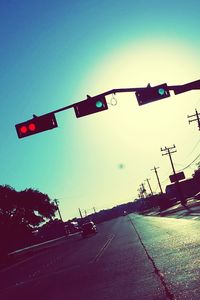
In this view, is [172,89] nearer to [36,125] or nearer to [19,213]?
[36,125]

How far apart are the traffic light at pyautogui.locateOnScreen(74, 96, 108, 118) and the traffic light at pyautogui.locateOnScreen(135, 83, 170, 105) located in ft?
3.58

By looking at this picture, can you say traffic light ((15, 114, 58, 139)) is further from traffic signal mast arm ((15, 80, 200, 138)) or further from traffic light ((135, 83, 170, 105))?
traffic light ((135, 83, 170, 105))

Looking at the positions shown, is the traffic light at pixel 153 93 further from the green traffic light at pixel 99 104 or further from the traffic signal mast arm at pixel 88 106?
the green traffic light at pixel 99 104

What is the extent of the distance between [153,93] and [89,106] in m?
1.85

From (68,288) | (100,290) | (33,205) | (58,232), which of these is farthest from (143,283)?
(58,232)

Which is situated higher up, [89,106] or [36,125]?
[89,106]

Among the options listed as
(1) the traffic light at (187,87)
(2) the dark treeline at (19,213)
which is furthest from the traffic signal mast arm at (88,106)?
(2) the dark treeline at (19,213)

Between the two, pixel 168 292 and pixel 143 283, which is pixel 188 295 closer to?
pixel 168 292

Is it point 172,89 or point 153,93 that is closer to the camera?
point 153,93

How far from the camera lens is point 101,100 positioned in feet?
37.7

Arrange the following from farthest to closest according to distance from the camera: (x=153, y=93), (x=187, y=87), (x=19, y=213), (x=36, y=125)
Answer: (x=19, y=213) < (x=187, y=87) < (x=153, y=93) < (x=36, y=125)

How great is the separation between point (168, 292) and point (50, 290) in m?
5.86

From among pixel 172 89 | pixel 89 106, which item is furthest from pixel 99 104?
pixel 172 89

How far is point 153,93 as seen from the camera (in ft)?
Result: 38.0
